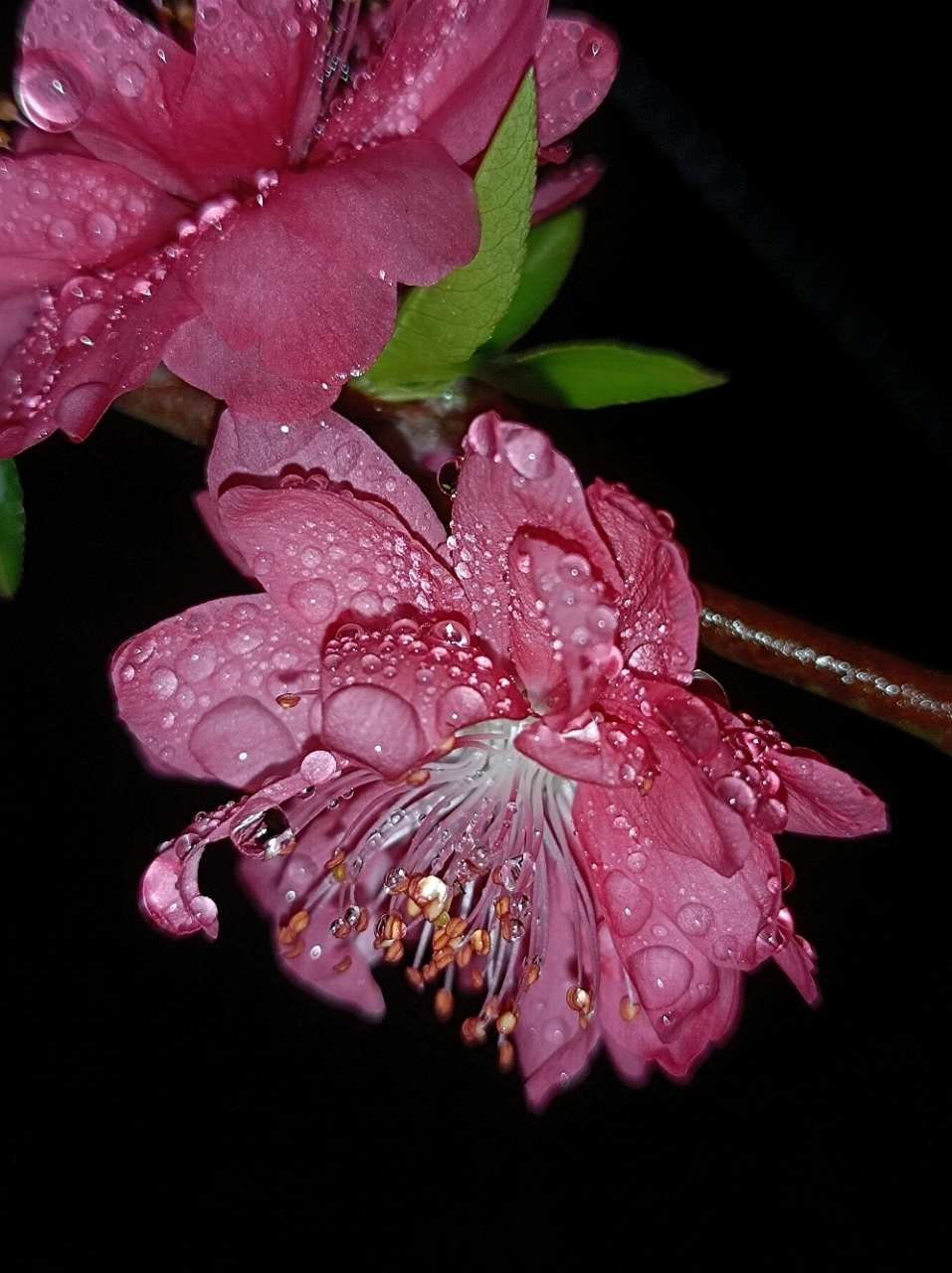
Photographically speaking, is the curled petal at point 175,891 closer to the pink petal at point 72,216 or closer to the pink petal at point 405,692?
the pink petal at point 405,692

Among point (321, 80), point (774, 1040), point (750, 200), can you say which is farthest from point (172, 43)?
point (774, 1040)

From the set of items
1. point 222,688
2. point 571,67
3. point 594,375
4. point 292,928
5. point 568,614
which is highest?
point 571,67

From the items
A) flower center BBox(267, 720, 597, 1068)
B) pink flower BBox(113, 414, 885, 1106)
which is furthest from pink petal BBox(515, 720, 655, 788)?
flower center BBox(267, 720, 597, 1068)

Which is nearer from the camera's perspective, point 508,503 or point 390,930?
point 508,503

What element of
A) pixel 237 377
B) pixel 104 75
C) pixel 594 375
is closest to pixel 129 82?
pixel 104 75

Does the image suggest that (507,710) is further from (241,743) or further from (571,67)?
(571,67)

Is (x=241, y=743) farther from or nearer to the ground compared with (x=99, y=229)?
nearer to the ground

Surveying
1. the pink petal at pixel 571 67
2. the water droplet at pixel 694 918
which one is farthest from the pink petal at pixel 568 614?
the pink petal at pixel 571 67
